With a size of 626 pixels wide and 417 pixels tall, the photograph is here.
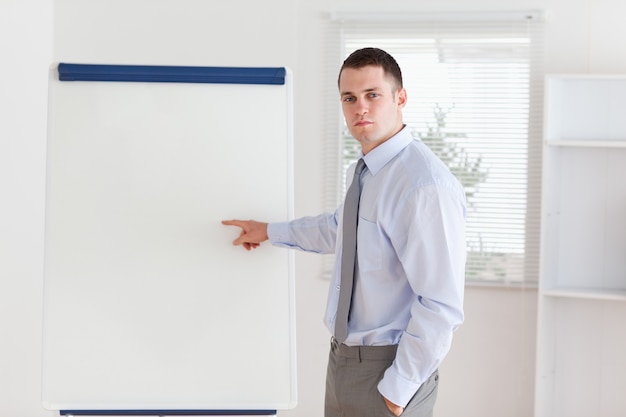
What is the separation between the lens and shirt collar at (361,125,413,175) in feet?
6.76

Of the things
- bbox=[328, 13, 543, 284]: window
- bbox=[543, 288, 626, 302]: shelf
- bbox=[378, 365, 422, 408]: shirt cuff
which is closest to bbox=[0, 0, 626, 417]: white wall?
bbox=[328, 13, 543, 284]: window

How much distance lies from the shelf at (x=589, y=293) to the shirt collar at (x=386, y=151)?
6.25 feet

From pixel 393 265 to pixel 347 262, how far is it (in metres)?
0.12

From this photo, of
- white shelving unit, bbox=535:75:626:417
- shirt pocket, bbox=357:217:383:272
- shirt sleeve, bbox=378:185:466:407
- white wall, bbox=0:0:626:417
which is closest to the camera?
shirt sleeve, bbox=378:185:466:407

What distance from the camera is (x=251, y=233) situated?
231 centimetres

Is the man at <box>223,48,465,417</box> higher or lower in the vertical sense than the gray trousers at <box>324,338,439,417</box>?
higher

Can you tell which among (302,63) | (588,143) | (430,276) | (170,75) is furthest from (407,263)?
(302,63)

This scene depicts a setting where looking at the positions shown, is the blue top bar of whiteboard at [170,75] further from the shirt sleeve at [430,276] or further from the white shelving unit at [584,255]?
the white shelving unit at [584,255]

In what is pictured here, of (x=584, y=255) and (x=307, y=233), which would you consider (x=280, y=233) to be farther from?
(x=584, y=255)

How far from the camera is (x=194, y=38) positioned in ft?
13.7

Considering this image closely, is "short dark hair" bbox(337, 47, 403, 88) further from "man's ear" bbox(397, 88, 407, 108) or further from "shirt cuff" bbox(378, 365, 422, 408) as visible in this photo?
"shirt cuff" bbox(378, 365, 422, 408)

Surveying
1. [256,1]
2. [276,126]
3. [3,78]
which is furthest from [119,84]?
[256,1]

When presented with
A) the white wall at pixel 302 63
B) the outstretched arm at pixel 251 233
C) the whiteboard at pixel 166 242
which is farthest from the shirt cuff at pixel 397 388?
the white wall at pixel 302 63

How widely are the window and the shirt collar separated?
2030 millimetres
